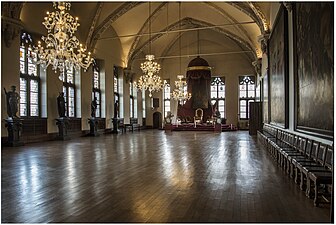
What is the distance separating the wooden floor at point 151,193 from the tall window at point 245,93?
17.4 meters

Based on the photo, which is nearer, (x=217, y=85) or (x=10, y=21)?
(x=10, y=21)

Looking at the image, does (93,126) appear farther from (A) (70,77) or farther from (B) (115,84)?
(B) (115,84)

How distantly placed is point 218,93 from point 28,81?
1583 cm

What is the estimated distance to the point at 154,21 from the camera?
61.4ft

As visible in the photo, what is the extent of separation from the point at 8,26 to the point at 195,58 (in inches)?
608

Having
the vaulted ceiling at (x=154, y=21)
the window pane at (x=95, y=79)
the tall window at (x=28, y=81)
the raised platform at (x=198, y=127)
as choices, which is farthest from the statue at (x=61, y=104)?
the raised platform at (x=198, y=127)

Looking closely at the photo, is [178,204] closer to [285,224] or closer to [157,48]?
[285,224]

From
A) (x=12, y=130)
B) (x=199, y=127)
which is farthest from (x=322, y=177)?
(x=199, y=127)

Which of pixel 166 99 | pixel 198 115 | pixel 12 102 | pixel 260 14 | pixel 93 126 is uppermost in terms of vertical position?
→ pixel 260 14

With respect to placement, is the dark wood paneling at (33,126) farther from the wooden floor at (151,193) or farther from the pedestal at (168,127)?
the pedestal at (168,127)

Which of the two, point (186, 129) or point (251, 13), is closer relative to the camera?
point (251, 13)

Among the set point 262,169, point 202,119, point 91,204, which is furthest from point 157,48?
point 91,204

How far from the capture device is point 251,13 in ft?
46.6

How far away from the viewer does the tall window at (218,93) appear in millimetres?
24406
